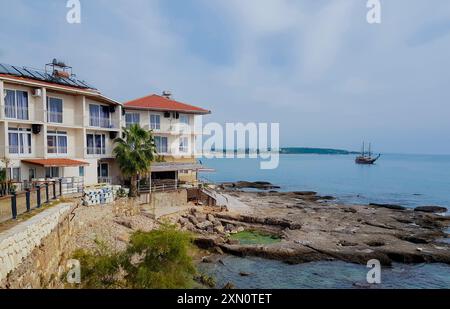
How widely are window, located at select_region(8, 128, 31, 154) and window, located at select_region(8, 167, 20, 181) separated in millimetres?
1232

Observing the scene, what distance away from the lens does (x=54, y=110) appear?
83.1 ft

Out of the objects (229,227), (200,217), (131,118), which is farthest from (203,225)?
(131,118)

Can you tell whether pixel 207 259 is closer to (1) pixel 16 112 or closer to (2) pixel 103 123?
(2) pixel 103 123

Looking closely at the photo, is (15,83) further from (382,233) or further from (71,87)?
(382,233)

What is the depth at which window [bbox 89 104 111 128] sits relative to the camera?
2819cm

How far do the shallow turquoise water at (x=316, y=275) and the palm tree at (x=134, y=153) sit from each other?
423 inches

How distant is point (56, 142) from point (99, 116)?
4.75 meters

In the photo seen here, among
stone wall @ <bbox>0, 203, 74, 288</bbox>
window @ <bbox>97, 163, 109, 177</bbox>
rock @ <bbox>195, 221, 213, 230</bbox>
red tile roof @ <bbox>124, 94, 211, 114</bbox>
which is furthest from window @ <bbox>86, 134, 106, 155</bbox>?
stone wall @ <bbox>0, 203, 74, 288</bbox>

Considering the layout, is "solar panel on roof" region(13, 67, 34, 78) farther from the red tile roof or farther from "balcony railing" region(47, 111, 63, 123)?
the red tile roof

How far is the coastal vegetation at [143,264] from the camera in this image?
12.4 meters

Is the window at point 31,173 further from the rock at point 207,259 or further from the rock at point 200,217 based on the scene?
the rock at point 207,259

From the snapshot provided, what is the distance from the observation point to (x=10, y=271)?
7918 millimetres
